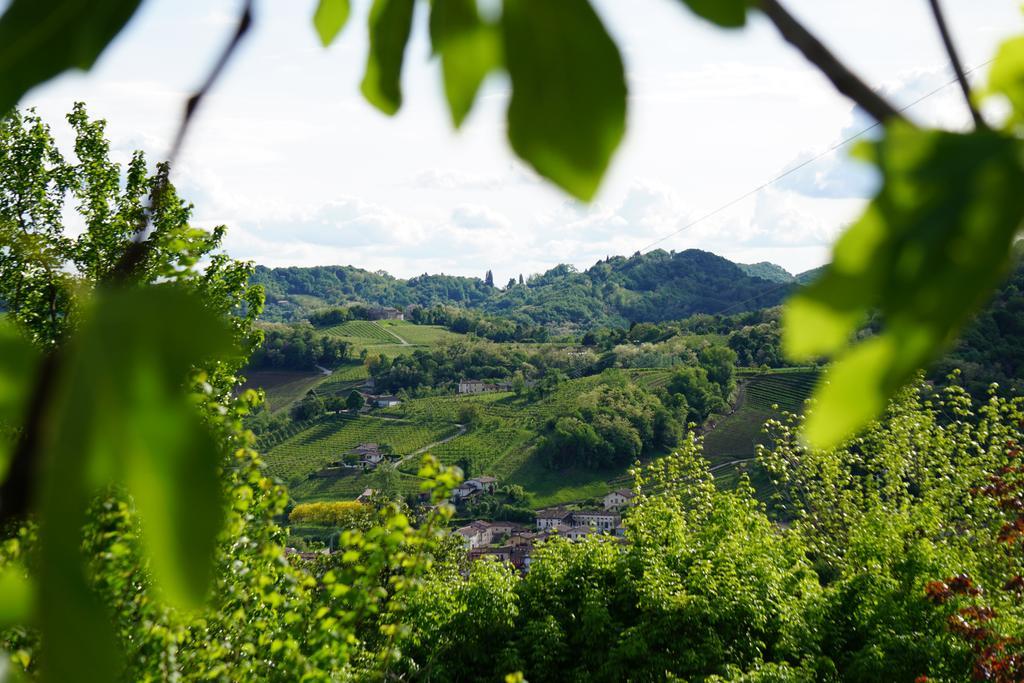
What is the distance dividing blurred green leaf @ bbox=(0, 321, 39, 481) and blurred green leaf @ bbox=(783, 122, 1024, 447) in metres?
0.11

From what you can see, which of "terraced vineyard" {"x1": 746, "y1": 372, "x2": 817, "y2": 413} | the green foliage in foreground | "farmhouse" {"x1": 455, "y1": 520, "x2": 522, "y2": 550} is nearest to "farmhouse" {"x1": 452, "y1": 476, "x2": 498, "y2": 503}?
"farmhouse" {"x1": 455, "y1": 520, "x2": 522, "y2": 550}

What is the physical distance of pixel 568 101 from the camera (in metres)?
0.14

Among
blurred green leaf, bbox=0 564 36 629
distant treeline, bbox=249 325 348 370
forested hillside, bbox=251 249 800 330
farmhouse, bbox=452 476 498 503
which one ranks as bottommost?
forested hillside, bbox=251 249 800 330

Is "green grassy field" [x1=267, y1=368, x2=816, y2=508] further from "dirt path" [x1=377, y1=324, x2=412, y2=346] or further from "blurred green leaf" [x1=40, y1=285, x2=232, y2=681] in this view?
"blurred green leaf" [x1=40, y1=285, x2=232, y2=681]

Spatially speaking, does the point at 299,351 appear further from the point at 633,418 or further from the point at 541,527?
the point at 541,527

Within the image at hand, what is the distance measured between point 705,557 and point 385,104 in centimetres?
800

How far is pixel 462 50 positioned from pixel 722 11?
2.1 inches

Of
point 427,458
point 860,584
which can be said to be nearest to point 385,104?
point 427,458

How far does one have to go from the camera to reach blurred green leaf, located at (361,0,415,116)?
206 mm

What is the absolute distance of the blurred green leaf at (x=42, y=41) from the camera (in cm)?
15

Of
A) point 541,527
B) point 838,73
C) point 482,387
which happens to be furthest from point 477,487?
point 838,73

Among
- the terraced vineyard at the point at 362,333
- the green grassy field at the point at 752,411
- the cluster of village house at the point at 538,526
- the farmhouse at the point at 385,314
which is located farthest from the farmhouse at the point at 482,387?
the farmhouse at the point at 385,314

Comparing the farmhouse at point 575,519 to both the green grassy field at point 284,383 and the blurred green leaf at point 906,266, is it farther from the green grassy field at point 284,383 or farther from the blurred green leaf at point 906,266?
the blurred green leaf at point 906,266

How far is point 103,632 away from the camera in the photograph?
0.09 m
